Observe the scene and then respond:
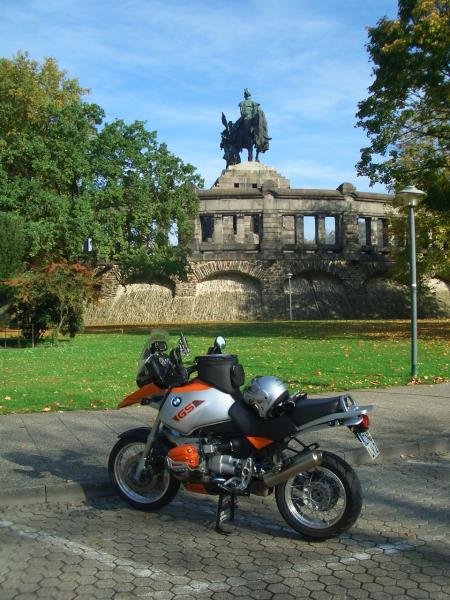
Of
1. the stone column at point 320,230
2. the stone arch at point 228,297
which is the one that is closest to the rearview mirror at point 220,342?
the stone arch at point 228,297

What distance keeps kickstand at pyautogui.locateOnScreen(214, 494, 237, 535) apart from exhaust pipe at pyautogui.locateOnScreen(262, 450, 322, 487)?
34cm

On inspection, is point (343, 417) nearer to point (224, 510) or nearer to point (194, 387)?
point (194, 387)

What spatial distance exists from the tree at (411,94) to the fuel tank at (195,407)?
55.5 feet

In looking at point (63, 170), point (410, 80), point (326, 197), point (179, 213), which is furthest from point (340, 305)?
point (410, 80)

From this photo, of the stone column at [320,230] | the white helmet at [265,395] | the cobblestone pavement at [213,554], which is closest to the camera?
the cobblestone pavement at [213,554]

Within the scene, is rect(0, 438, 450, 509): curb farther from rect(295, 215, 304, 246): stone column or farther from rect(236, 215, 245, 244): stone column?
rect(295, 215, 304, 246): stone column

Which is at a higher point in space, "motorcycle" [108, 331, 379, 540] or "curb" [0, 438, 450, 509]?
"motorcycle" [108, 331, 379, 540]

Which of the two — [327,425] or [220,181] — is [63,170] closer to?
[220,181]

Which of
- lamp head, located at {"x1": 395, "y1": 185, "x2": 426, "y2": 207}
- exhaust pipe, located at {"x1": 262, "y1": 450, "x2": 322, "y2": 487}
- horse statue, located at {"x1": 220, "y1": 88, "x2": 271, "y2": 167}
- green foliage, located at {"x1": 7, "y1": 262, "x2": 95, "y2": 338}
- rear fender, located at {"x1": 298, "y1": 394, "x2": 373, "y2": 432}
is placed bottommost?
exhaust pipe, located at {"x1": 262, "y1": 450, "x2": 322, "y2": 487}

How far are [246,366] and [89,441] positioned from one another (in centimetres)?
713

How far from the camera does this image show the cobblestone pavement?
370 centimetres

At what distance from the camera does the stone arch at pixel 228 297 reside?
4509 centimetres

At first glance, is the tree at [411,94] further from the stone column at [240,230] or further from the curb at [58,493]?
the stone column at [240,230]

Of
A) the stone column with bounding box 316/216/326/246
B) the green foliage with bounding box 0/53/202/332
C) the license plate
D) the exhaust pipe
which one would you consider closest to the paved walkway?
the exhaust pipe
